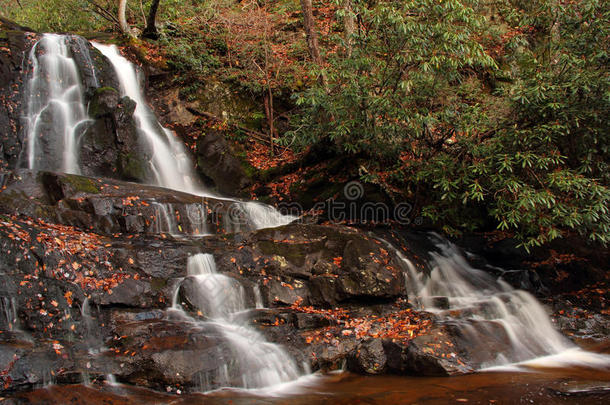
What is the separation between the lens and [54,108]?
10.5 m

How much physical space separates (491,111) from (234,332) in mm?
7052

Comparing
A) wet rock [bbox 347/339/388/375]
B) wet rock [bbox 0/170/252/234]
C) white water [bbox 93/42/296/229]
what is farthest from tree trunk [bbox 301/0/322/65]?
wet rock [bbox 347/339/388/375]

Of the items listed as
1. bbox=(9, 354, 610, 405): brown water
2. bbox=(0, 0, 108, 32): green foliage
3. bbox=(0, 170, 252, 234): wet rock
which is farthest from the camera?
bbox=(0, 0, 108, 32): green foliage

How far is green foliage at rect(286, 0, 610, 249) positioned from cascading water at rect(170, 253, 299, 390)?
13.6 ft

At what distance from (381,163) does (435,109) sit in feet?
6.27

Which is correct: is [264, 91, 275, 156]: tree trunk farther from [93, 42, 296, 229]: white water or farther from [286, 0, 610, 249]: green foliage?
[286, 0, 610, 249]: green foliage

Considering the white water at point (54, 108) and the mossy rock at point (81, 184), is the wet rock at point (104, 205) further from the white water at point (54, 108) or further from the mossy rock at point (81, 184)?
the white water at point (54, 108)

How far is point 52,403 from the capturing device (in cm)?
388

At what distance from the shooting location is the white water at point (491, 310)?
5.97 metres

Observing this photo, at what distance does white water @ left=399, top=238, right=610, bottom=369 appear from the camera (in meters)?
5.97

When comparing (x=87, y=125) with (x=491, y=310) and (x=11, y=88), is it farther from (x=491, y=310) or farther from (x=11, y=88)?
(x=491, y=310)

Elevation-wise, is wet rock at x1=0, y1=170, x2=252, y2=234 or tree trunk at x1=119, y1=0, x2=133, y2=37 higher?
tree trunk at x1=119, y1=0, x2=133, y2=37

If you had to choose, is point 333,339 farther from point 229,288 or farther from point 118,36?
point 118,36

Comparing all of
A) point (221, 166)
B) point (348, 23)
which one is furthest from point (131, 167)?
point (348, 23)
